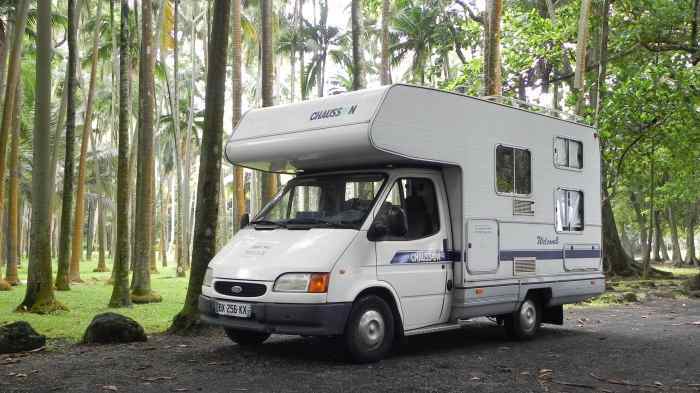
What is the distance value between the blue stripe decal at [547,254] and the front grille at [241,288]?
3383 millimetres

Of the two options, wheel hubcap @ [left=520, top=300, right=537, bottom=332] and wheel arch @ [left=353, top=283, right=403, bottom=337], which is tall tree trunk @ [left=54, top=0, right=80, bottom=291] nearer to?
wheel arch @ [left=353, top=283, right=403, bottom=337]

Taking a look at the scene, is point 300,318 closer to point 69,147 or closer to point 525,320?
point 525,320

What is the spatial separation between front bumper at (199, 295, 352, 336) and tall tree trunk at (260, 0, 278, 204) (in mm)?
10267

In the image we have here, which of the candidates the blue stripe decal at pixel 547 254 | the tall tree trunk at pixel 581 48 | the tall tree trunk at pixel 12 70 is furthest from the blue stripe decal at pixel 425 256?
the tall tree trunk at pixel 12 70

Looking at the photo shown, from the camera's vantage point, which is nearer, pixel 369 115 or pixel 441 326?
pixel 369 115

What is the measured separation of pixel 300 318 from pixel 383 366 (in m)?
→ 1.11

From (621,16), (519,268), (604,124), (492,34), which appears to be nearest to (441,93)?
(519,268)

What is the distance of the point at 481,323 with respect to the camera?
12.0 metres

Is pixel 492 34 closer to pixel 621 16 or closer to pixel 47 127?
pixel 621 16

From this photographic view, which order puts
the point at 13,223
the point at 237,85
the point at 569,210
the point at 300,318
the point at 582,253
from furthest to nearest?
the point at 237,85
the point at 13,223
the point at 582,253
the point at 569,210
the point at 300,318

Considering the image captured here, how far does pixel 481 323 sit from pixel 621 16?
12836 mm

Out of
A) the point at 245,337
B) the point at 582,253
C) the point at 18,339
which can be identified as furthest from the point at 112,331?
the point at 582,253

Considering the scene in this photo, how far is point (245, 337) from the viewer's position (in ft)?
28.8

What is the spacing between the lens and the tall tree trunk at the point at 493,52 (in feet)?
50.5
